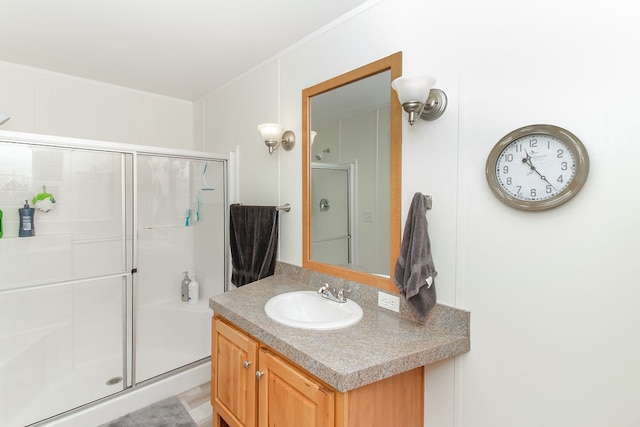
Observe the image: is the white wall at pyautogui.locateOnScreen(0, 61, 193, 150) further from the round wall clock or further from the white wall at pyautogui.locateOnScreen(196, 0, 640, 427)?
the round wall clock

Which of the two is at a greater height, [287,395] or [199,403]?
[287,395]

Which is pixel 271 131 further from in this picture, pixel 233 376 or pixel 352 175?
pixel 233 376

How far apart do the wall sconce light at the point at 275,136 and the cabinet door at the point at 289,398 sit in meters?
1.23

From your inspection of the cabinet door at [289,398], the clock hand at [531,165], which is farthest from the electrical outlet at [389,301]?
the clock hand at [531,165]

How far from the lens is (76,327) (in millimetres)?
2289

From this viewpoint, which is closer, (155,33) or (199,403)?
(155,33)

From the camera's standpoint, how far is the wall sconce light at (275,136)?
2070 millimetres

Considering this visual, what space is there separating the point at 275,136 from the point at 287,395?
145cm

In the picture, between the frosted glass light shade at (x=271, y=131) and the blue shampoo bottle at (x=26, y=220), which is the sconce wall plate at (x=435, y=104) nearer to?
the frosted glass light shade at (x=271, y=131)

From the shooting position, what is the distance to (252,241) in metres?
2.32

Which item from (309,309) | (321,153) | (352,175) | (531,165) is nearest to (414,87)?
(531,165)

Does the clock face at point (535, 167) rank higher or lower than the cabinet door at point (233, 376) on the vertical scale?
higher

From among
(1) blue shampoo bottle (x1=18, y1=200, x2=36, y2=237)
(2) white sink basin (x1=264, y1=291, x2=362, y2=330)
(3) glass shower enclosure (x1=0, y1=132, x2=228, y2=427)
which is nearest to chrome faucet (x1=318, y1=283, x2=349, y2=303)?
(2) white sink basin (x1=264, y1=291, x2=362, y2=330)

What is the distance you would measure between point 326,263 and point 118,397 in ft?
5.43
